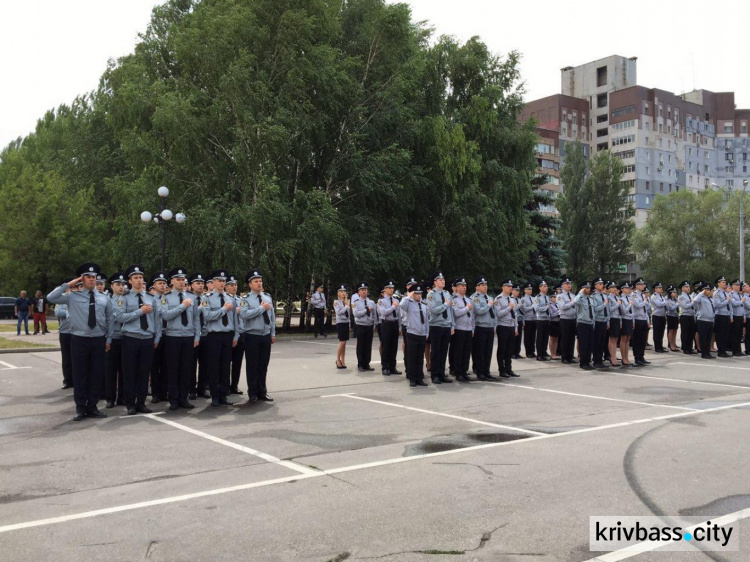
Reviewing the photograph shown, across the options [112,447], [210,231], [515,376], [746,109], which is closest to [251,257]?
[210,231]

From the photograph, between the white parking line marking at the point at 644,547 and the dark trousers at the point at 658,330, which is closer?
the white parking line marking at the point at 644,547

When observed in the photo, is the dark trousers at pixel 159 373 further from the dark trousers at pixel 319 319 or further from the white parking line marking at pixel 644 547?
the dark trousers at pixel 319 319

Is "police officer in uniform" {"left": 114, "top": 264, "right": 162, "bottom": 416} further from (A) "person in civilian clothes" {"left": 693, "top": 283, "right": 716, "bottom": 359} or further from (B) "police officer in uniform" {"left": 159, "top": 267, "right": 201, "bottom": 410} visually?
(A) "person in civilian clothes" {"left": 693, "top": 283, "right": 716, "bottom": 359}

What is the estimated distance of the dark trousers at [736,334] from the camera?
65.5 ft

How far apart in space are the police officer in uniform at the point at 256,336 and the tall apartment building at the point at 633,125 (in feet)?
271

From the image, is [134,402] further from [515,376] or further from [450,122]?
[450,122]

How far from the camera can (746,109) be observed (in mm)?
106188

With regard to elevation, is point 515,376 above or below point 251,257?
below

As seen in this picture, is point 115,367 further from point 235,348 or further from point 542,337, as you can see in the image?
point 542,337

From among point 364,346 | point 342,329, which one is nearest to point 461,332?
point 364,346

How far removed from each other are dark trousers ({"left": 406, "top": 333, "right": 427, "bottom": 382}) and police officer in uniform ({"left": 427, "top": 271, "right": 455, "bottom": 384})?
0.30m

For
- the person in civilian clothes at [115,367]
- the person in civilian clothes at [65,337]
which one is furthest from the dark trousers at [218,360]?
the person in civilian clothes at [65,337]

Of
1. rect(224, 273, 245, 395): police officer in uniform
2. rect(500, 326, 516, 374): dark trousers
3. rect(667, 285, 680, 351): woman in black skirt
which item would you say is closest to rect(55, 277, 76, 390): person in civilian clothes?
rect(224, 273, 245, 395): police officer in uniform

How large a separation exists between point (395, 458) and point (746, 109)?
118588 mm
